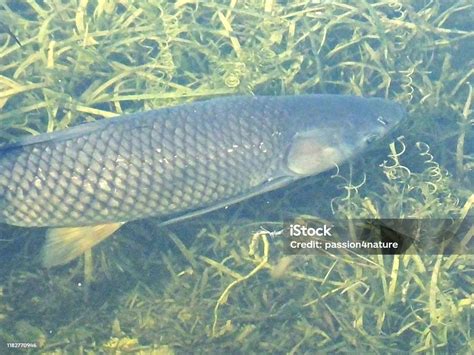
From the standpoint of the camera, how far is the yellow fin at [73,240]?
7.58 feet

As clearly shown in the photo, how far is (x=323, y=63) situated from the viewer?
2684 mm

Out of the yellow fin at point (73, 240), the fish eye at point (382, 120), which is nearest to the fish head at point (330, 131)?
the fish eye at point (382, 120)

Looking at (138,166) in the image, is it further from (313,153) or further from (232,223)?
(313,153)

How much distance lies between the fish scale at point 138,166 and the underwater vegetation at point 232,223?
0.65 feet

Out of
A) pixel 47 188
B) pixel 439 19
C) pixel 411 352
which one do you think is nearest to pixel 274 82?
pixel 439 19

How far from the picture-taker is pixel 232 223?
245 centimetres

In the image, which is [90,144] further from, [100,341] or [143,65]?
[100,341]

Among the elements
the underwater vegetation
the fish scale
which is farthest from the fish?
the underwater vegetation

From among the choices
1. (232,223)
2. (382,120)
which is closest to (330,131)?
(382,120)

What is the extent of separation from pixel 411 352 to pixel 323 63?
1.20 meters

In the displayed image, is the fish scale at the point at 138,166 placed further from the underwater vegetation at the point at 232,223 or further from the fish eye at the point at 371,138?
the fish eye at the point at 371,138

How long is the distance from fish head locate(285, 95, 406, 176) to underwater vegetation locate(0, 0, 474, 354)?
92 mm

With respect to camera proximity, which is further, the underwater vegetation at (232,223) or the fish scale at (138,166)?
the underwater vegetation at (232,223)

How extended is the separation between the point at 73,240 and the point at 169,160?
0.48 meters
